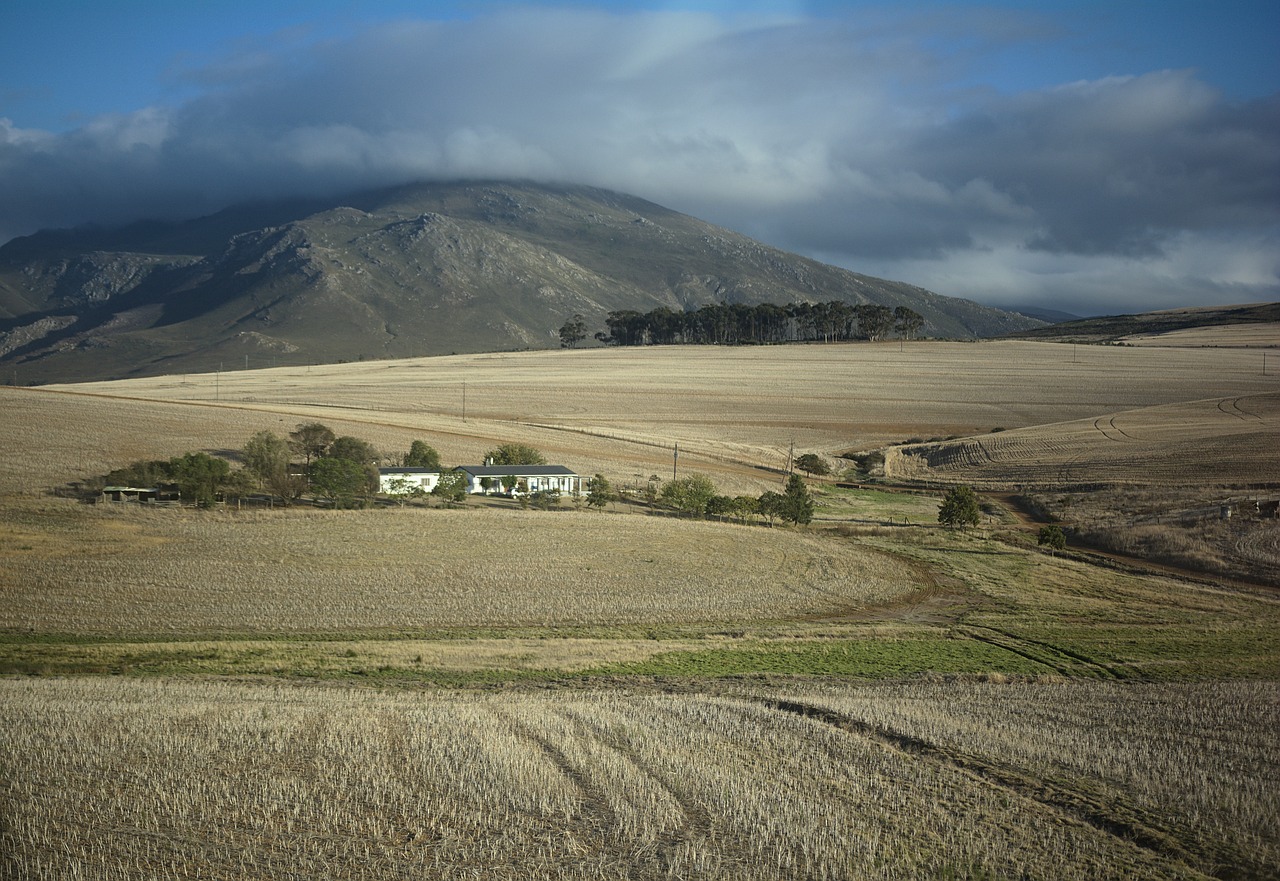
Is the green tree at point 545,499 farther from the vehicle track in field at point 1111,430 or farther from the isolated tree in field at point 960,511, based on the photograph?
the vehicle track in field at point 1111,430

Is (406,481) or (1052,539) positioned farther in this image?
(406,481)

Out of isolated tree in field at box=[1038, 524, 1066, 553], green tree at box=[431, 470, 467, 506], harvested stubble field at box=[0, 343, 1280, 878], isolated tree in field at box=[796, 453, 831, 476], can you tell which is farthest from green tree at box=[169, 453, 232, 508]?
isolated tree in field at box=[1038, 524, 1066, 553]

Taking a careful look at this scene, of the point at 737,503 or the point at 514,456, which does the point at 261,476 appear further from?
the point at 737,503

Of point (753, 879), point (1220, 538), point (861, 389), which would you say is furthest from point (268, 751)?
point (861, 389)

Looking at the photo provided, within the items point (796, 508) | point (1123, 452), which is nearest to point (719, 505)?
point (796, 508)

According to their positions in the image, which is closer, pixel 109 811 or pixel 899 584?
pixel 109 811

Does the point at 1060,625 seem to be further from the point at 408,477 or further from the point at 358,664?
the point at 408,477

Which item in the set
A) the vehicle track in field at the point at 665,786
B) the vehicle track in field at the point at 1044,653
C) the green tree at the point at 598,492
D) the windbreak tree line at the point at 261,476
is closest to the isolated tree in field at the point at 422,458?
the windbreak tree line at the point at 261,476

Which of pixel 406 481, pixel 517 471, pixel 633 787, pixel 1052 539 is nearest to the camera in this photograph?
pixel 633 787
